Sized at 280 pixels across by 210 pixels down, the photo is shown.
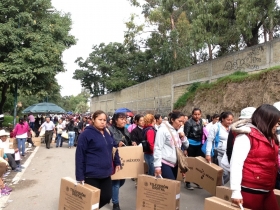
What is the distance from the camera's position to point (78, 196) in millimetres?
3877

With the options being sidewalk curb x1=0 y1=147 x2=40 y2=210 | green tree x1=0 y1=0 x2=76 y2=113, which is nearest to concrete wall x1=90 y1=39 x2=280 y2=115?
green tree x1=0 y1=0 x2=76 y2=113

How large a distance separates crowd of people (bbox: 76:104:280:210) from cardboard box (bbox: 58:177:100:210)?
6.5 inches

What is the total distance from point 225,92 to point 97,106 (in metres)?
34.1

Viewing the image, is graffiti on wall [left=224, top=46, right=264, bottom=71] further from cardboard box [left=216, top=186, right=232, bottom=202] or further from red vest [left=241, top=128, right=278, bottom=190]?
red vest [left=241, top=128, right=278, bottom=190]

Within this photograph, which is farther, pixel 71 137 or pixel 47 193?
pixel 71 137

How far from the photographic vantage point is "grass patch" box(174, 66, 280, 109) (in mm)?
14320

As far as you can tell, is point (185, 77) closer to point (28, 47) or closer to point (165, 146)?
point (28, 47)

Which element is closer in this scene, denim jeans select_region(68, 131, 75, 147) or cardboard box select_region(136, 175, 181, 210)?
cardboard box select_region(136, 175, 181, 210)

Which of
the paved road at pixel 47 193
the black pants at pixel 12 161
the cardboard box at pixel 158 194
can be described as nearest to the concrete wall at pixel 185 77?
the paved road at pixel 47 193

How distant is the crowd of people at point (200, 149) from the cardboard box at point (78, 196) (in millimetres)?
166

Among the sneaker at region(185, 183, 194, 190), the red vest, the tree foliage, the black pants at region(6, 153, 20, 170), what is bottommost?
the sneaker at region(185, 183, 194, 190)

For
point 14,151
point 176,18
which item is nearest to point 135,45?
point 176,18

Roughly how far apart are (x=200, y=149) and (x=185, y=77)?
48.2 ft

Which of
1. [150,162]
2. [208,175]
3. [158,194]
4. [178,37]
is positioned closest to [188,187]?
[150,162]
